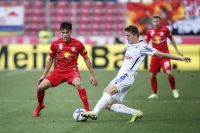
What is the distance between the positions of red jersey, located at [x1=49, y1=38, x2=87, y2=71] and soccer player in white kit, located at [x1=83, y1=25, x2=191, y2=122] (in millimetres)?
1010

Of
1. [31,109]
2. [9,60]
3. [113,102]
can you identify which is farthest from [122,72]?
[9,60]

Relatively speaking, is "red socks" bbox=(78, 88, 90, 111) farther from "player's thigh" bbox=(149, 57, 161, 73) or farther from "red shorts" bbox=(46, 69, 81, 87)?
"player's thigh" bbox=(149, 57, 161, 73)

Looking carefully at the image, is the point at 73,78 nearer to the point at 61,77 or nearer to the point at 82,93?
the point at 61,77

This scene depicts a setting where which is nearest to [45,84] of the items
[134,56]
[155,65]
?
[134,56]

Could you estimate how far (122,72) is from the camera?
11.6 m

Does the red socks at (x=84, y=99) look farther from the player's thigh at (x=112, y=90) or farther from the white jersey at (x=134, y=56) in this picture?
the white jersey at (x=134, y=56)

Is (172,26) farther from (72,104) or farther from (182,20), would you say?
(72,104)

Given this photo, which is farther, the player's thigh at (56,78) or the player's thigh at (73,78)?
the player's thigh at (56,78)

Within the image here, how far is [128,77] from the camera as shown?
454 inches

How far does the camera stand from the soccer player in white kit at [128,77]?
11.4 m

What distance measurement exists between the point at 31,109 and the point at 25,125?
8.43 feet

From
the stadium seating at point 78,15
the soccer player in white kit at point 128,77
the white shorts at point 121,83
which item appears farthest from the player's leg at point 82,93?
the stadium seating at point 78,15

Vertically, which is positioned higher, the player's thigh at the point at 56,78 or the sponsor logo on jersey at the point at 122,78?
the sponsor logo on jersey at the point at 122,78

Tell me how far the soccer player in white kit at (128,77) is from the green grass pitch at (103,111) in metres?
0.25
